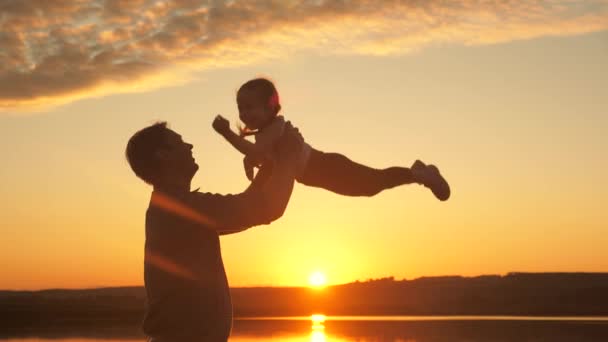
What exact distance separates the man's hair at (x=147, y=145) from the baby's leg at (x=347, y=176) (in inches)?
85.6

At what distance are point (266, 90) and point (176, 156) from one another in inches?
92.9

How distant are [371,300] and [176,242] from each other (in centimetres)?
7863

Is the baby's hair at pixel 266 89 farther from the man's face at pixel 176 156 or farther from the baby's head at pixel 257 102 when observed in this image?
the man's face at pixel 176 156

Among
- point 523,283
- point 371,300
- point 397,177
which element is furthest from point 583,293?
point 397,177

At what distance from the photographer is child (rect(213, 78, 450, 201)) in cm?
678

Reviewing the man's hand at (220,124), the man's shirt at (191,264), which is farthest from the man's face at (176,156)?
the man's hand at (220,124)

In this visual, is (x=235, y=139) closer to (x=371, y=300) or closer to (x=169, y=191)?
(x=169, y=191)

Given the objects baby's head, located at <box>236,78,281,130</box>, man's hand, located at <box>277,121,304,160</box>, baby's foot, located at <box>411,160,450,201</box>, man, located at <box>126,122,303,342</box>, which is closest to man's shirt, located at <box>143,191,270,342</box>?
man, located at <box>126,122,303,342</box>

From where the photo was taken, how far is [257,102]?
22.8 ft

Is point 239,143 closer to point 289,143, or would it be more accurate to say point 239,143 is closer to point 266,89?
point 289,143

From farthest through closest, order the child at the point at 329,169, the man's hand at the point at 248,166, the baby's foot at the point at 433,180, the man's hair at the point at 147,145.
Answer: the baby's foot at the point at 433,180 < the child at the point at 329,169 < the man's hand at the point at 248,166 < the man's hair at the point at 147,145

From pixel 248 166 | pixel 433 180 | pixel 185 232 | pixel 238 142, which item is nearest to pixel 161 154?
pixel 185 232

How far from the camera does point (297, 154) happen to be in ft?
18.0

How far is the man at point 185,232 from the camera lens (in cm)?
465
